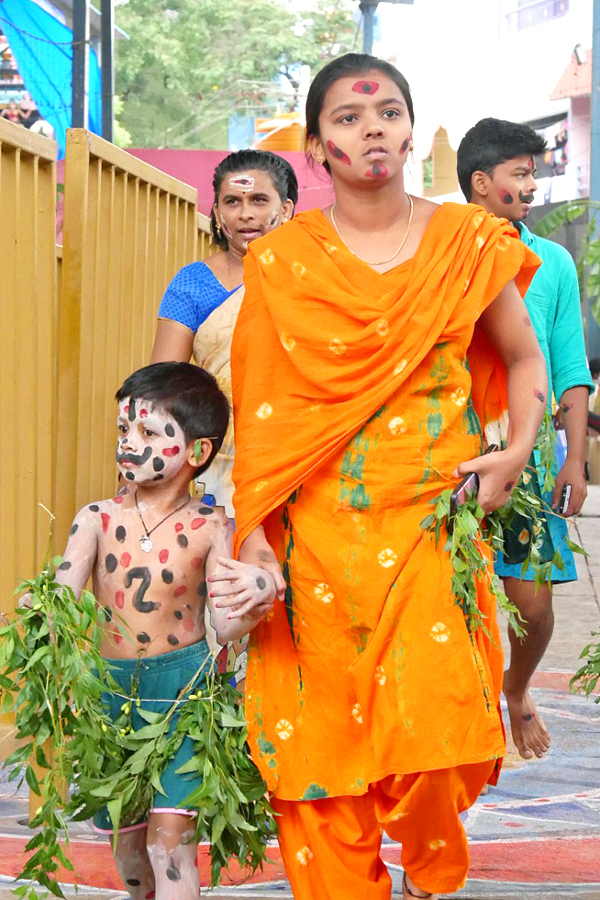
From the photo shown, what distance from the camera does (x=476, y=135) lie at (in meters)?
4.69

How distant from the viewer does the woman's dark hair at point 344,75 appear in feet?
10.00

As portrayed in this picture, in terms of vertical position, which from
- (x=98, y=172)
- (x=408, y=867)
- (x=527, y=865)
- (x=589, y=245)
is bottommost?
(x=527, y=865)

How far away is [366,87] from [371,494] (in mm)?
940

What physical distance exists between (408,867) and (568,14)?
102 ft

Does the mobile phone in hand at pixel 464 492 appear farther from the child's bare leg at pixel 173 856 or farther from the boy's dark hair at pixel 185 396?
the child's bare leg at pixel 173 856

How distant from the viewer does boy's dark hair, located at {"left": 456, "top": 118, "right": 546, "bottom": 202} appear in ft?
15.1

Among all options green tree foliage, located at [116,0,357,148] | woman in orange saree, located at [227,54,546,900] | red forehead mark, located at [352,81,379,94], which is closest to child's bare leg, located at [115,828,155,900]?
woman in orange saree, located at [227,54,546,900]

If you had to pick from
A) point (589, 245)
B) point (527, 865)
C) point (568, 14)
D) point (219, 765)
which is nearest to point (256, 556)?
point (219, 765)

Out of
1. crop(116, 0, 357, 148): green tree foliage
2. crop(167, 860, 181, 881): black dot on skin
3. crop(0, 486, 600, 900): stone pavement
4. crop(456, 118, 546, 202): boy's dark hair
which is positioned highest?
crop(116, 0, 357, 148): green tree foliage

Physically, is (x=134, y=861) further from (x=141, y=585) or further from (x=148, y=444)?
(x=148, y=444)

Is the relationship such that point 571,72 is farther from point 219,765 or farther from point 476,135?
point 219,765

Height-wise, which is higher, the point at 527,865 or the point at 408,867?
the point at 408,867

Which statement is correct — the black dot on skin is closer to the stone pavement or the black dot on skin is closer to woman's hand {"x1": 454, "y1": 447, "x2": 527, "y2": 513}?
the stone pavement

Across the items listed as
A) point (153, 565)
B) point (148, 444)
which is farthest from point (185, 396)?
point (153, 565)
